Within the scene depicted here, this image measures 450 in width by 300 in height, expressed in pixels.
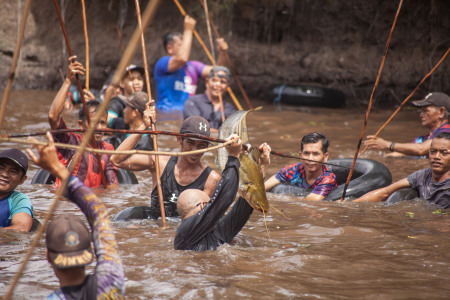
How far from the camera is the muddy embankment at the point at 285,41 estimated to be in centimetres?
1301

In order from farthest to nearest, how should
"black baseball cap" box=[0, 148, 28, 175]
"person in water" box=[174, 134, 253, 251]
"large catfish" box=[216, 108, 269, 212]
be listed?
"black baseball cap" box=[0, 148, 28, 175], "large catfish" box=[216, 108, 269, 212], "person in water" box=[174, 134, 253, 251]

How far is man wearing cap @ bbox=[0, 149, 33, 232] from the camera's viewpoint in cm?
450

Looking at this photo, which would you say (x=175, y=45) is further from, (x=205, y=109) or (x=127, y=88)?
(x=205, y=109)

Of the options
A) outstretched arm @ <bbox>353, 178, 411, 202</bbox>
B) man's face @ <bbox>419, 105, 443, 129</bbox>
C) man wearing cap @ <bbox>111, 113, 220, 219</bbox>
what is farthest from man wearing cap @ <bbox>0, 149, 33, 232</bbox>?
man's face @ <bbox>419, 105, 443, 129</bbox>

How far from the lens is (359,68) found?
13391mm

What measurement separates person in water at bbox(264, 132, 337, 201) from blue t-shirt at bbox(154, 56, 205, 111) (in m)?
4.32

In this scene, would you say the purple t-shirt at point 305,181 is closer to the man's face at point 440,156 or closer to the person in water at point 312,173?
the person in water at point 312,173

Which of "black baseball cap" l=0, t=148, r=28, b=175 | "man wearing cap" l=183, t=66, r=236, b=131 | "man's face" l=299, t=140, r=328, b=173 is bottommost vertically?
"man's face" l=299, t=140, r=328, b=173

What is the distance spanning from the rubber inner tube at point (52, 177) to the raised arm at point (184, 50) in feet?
11.2

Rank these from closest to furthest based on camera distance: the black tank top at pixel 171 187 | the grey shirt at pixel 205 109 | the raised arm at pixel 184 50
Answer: the black tank top at pixel 171 187, the grey shirt at pixel 205 109, the raised arm at pixel 184 50

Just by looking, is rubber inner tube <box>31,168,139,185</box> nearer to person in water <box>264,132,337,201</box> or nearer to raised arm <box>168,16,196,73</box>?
person in water <box>264,132,337,201</box>

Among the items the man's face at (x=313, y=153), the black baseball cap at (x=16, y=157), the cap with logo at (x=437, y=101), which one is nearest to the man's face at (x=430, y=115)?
the cap with logo at (x=437, y=101)

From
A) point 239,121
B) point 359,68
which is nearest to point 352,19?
point 359,68

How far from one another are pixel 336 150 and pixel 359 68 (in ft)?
16.4
